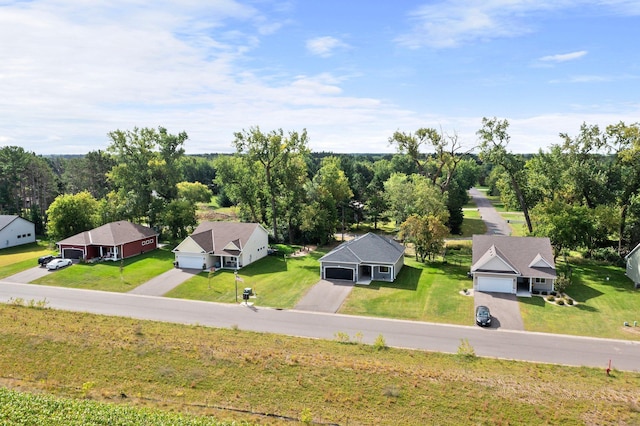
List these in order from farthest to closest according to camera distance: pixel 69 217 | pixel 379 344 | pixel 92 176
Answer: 1. pixel 92 176
2. pixel 69 217
3. pixel 379 344

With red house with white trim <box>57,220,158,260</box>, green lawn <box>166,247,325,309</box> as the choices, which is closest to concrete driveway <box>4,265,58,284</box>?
red house with white trim <box>57,220,158,260</box>

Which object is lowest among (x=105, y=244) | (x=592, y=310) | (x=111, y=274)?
(x=592, y=310)

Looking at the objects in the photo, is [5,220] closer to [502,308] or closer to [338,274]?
[338,274]

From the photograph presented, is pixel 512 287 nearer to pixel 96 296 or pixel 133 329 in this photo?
pixel 133 329

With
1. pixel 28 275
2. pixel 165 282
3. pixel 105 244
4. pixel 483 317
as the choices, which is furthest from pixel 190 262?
pixel 483 317

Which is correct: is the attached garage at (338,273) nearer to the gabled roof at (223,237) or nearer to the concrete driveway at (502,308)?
the gabled roof at (223,237)

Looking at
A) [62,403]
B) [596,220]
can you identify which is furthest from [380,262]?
[62,403]
